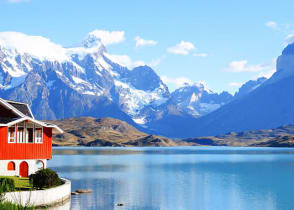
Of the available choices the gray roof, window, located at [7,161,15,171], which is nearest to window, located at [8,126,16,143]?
the gray roof

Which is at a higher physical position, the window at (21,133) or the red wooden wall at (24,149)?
the window at (21,133)

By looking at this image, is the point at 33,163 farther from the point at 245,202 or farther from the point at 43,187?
the point at 245,202

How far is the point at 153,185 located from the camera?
9438 centimetres

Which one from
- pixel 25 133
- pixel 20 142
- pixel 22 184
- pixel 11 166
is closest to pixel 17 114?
pixel 25 133

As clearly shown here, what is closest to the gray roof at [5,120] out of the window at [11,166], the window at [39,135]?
the window at [39,135]

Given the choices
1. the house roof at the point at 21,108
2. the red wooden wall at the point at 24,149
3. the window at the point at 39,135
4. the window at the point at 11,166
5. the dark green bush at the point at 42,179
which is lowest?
the dark green bush at the point at 42,179

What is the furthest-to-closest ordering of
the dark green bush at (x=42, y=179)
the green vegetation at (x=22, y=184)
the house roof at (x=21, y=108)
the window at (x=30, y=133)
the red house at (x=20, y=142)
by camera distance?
the house roof at (x=21, y=108) → the window at (x=30, y=133) → the red house at (x=20, y=142) → the dark green bush at (x=42, y=179) → the green vegetation at (x=22, y=184)

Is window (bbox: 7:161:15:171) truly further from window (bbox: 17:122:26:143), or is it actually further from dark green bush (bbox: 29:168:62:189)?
dark green bush (bbox: 29:168:62:189)

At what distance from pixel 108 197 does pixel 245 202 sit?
21.5m

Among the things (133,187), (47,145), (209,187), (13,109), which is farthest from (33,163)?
(209,187)

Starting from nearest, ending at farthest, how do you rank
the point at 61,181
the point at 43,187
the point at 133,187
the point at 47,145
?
the point at 43,187 → the point at 61,181 → the point at 47,145 → the point at 133,187

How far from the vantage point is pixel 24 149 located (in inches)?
2596

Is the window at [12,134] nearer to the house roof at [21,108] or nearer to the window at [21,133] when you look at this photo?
the window at [21,133]

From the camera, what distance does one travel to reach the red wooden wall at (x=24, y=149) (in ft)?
207
